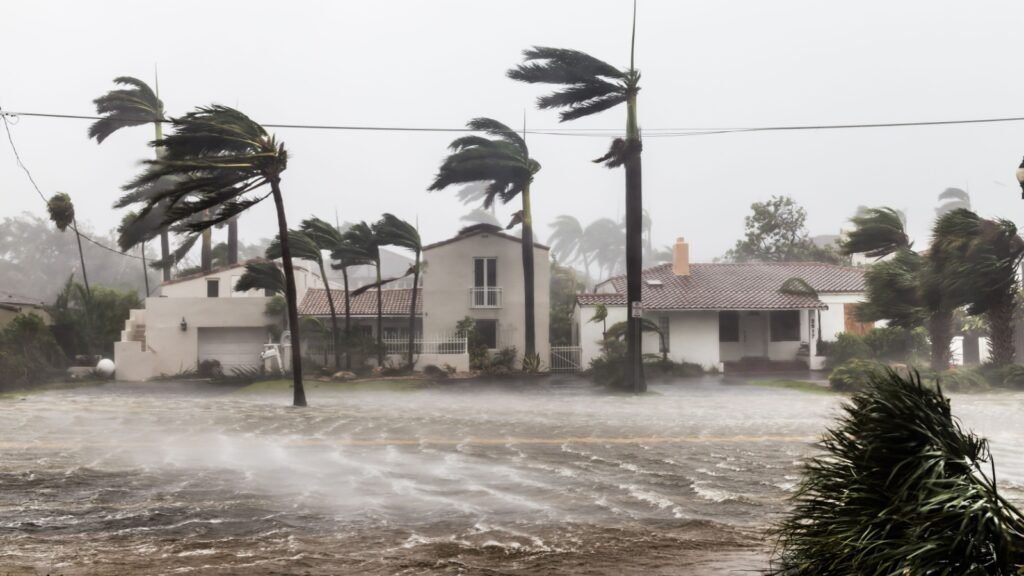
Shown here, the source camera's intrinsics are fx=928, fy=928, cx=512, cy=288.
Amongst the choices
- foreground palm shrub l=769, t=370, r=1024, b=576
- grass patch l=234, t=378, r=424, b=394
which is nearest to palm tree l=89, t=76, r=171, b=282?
grass patch l=234, t=378, r=424, b=394

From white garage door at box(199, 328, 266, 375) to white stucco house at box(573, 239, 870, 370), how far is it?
14592mm

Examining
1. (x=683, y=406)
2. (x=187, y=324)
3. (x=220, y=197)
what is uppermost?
(x=220, y=197)

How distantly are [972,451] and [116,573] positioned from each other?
276 inches

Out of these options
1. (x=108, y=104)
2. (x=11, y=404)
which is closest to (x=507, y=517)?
(x=11, y=404)

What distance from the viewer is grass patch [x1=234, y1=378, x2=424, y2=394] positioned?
35656mm

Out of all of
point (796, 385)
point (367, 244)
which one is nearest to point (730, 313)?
point (796, 385)

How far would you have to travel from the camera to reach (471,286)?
42.4 meters

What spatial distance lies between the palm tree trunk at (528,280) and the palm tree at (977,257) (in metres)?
16.7

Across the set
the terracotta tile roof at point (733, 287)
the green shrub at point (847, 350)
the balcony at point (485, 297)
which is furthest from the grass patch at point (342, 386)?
the green shrub at point (847, 350)

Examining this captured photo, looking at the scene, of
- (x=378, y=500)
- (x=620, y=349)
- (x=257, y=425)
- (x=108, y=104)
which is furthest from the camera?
(x=108, y=104)

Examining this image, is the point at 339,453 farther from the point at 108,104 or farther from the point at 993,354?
the point at 108,104

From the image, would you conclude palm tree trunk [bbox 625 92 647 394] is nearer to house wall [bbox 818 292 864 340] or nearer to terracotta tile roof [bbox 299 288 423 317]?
terracotta tile roof [bbox 299 288 423 317]

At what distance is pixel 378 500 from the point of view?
12383 mm

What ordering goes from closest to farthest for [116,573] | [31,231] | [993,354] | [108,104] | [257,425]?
[116,573] → [257,425] → [993,354] → [108,104] → [31,231]
